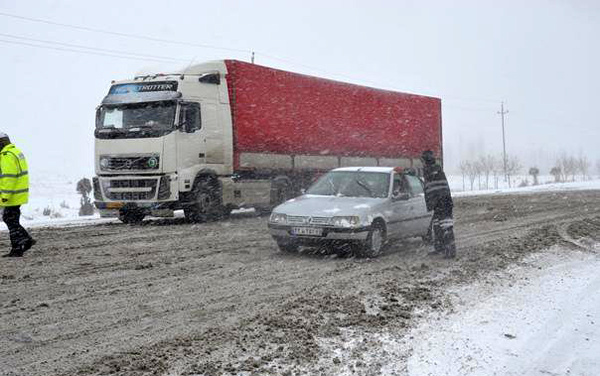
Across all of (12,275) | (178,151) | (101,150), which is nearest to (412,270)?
(12,275)

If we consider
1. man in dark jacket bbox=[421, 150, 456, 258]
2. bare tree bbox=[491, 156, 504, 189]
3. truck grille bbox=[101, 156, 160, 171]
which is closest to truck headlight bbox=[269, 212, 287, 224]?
man in dark jacket bbox=[421, 150, 456, 258]

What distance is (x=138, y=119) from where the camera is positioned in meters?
13.7

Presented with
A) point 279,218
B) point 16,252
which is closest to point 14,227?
point 16,252

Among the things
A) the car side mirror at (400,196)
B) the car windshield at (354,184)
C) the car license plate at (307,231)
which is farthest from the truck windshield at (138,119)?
the car side mirror at (400,196)

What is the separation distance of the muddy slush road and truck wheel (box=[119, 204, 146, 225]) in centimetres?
240

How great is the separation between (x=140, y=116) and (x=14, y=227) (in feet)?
17.5

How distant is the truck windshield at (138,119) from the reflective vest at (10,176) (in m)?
4.76

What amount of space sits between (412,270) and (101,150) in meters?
8.59

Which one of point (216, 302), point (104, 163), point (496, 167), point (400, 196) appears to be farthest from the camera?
point (496, 167)

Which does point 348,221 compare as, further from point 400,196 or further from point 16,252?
point 16,252

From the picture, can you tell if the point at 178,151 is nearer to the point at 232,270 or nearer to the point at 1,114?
the point at 232,270

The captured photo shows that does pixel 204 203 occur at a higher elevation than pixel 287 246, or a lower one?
higher

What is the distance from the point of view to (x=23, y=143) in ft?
332

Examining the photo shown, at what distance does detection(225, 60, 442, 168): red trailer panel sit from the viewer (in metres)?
15.6
